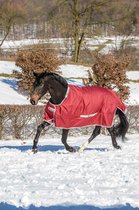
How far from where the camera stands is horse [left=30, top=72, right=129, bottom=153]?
328 inches

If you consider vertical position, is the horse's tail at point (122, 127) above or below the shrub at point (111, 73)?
above

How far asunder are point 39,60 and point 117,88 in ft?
10.7

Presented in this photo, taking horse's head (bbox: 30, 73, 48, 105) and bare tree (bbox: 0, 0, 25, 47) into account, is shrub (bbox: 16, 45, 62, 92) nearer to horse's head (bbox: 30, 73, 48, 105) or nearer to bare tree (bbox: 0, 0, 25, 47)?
horse's head (bbox: 30, 73, 48, 105)

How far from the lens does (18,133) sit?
40.5 ft

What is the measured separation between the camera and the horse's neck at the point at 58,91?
834cm

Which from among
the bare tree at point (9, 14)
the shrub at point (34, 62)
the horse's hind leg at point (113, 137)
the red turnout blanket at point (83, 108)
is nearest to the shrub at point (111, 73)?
the shrub at point (34, 62)

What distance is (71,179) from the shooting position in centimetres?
616

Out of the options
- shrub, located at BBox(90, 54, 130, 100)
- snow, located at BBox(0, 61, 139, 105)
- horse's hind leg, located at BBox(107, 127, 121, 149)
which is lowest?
snow, located at BBox(0, 61, 139, 105)

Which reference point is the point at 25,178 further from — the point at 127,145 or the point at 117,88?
the point at 117,88

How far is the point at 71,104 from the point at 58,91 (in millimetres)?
309

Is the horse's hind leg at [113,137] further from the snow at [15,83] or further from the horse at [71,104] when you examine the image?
the snow at [15,83]

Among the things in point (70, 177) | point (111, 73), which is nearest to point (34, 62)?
point (111, 73)

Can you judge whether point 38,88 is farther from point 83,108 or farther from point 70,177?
point 70,177

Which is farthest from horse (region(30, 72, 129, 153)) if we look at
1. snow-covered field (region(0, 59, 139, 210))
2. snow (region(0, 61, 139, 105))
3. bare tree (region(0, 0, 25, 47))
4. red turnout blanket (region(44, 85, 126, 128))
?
bare tree (region(0, 0, 25, 47))
